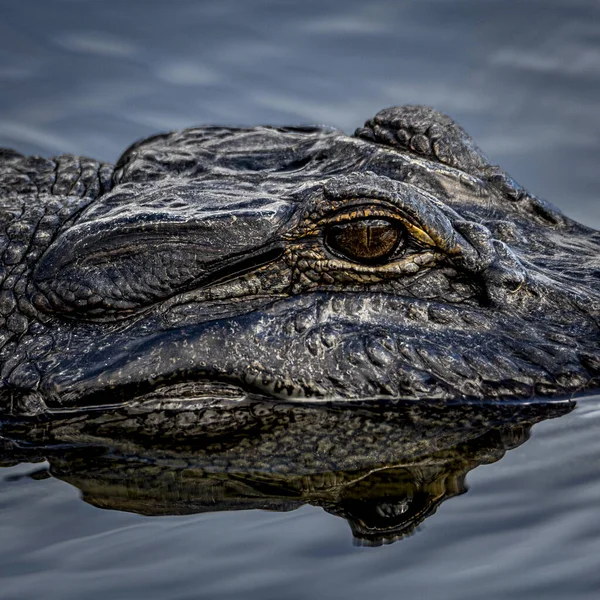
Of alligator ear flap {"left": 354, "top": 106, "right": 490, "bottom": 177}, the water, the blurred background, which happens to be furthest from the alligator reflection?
the blurred background

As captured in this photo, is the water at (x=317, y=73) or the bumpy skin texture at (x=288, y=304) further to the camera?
the water at (x=317, y=73)

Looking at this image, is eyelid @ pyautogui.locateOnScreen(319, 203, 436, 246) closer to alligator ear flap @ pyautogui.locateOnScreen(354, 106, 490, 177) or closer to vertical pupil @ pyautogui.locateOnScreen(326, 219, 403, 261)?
vertical pupil @ pyautogui.locateOnScreen(326, 219, 403, 261)

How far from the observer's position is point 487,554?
10.4 ft

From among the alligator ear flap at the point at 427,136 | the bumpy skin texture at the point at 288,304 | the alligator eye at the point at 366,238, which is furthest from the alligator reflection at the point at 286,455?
the alligator ear flap at the point at 427,136

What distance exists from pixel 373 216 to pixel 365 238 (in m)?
0.09

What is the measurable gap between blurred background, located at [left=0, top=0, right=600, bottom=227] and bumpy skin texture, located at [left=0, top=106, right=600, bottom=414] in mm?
3743

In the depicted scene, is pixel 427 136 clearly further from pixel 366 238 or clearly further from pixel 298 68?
pixel 298 68

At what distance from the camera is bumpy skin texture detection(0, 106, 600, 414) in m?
4.18

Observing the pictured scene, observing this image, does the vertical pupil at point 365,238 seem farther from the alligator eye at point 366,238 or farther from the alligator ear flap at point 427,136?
the alligator ear flap at point 427,136

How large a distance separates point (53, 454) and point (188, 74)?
592 centimetres

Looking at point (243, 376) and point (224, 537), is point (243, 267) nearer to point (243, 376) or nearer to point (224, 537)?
point (243, 376)

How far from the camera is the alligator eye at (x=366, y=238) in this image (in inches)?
169

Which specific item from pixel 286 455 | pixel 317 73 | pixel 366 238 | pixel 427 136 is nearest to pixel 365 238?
pixel 366 238

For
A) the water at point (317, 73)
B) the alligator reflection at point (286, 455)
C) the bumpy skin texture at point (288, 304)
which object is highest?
the water at point (317, 73)
